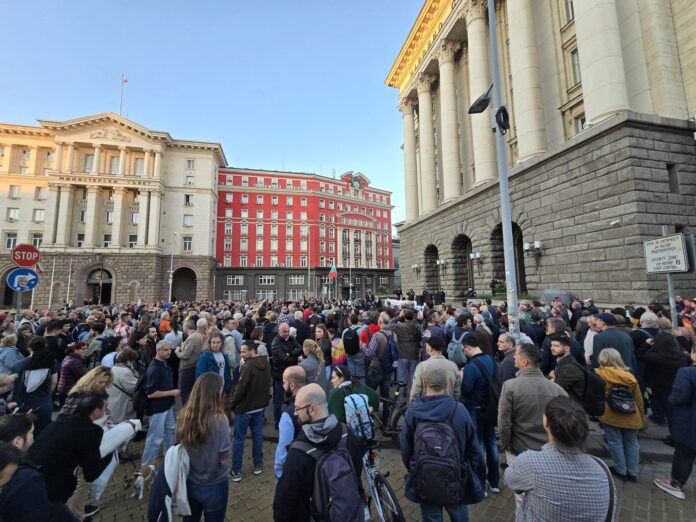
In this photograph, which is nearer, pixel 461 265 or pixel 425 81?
pixel 461 265

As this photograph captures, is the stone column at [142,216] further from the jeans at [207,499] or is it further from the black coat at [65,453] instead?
the jeans at [207,499]

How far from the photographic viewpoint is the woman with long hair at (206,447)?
8.89 feet

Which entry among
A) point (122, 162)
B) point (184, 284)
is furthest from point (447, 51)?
point (184, 284)

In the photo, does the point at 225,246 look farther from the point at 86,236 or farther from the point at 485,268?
the point at 485,268

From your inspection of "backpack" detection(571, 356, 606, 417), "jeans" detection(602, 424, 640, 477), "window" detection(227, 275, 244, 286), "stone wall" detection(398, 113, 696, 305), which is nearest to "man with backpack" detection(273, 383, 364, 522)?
"backpack" detection(571, 356, 606, 417)

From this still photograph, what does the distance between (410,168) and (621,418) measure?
29.0 meters

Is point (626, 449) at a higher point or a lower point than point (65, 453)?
lower

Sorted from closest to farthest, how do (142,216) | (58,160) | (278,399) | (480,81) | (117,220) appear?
(278,399) < (480,81) < (58,160) < (117,220) < (142,216)

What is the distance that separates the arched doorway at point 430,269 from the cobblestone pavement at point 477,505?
71.0 ft

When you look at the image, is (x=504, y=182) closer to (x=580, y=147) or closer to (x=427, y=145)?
(x=580, y=147)

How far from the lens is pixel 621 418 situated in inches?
161

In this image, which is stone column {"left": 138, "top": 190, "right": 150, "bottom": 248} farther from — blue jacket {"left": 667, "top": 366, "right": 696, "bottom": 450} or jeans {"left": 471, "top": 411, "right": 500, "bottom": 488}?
blue jacket {"left": 667, "top": 366, "right": 696, "bottom": 450}

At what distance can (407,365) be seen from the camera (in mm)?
6906

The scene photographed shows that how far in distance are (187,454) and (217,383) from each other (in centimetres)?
61
